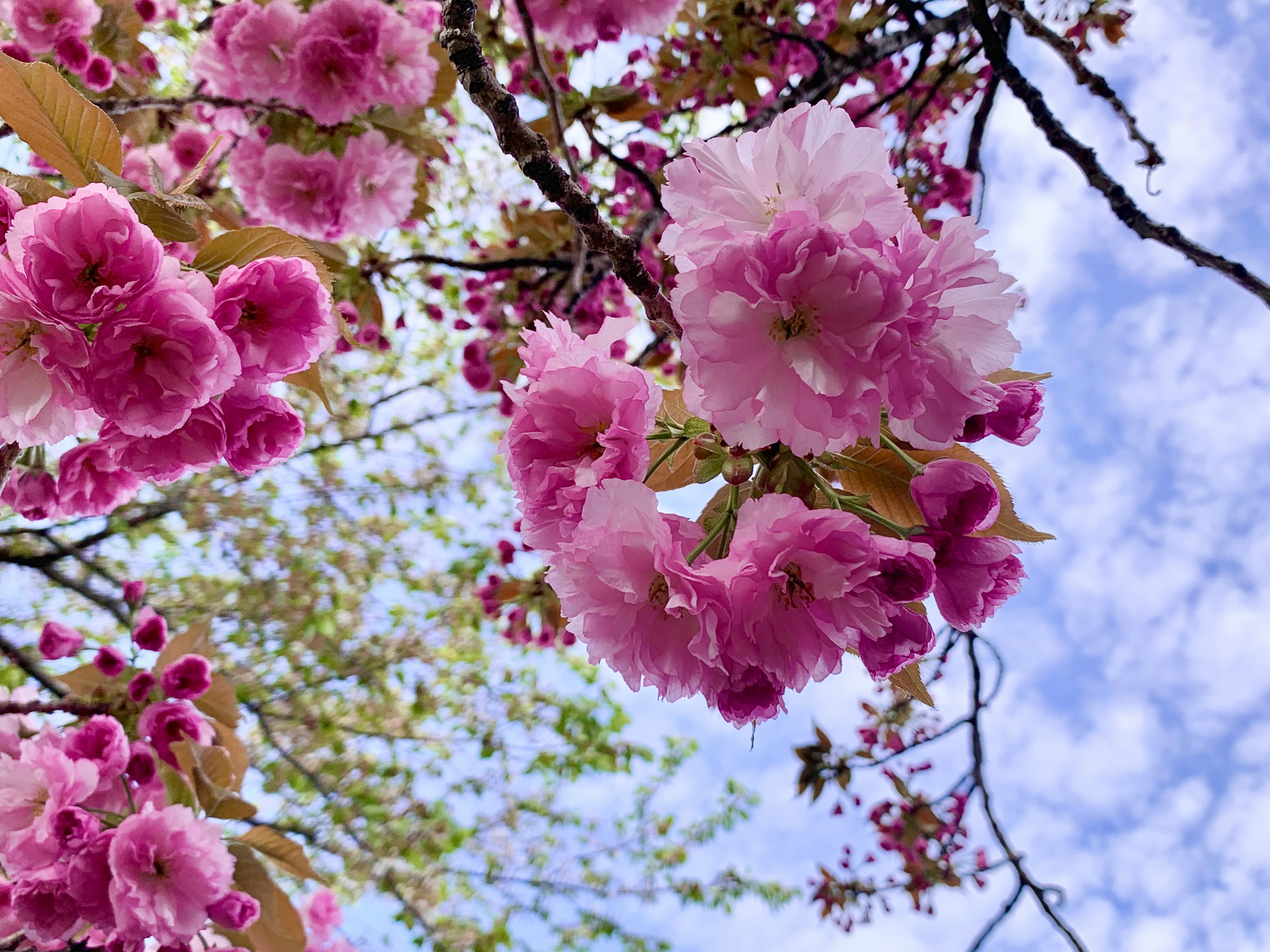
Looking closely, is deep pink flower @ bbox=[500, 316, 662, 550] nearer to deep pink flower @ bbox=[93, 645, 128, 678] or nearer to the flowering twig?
the flowering twig

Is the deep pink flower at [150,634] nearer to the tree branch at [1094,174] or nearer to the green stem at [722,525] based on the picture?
the green stem at [722,525]

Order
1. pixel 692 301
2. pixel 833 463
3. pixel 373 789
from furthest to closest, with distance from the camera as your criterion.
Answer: pixel 373 789
pixel 833 463
pixel 692 301

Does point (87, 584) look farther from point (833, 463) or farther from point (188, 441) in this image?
point (833, 463)

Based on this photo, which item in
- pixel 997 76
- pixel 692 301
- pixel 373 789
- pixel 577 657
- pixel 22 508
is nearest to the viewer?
pixel 692 301

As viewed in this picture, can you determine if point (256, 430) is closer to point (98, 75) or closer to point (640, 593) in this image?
point (640, 593)

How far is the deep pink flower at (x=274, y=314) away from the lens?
0.67 m

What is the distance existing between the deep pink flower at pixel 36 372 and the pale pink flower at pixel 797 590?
1.79 ft

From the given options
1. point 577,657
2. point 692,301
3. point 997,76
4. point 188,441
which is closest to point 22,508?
point 188,441

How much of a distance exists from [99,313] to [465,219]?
133 inches

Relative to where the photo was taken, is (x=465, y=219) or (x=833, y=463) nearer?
(x=833, y=463)

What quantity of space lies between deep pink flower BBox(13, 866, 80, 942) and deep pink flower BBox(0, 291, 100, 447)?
660 millimetres

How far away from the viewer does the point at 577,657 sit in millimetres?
4129

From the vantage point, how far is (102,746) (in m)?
1.18

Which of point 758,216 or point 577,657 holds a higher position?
point 577,657
